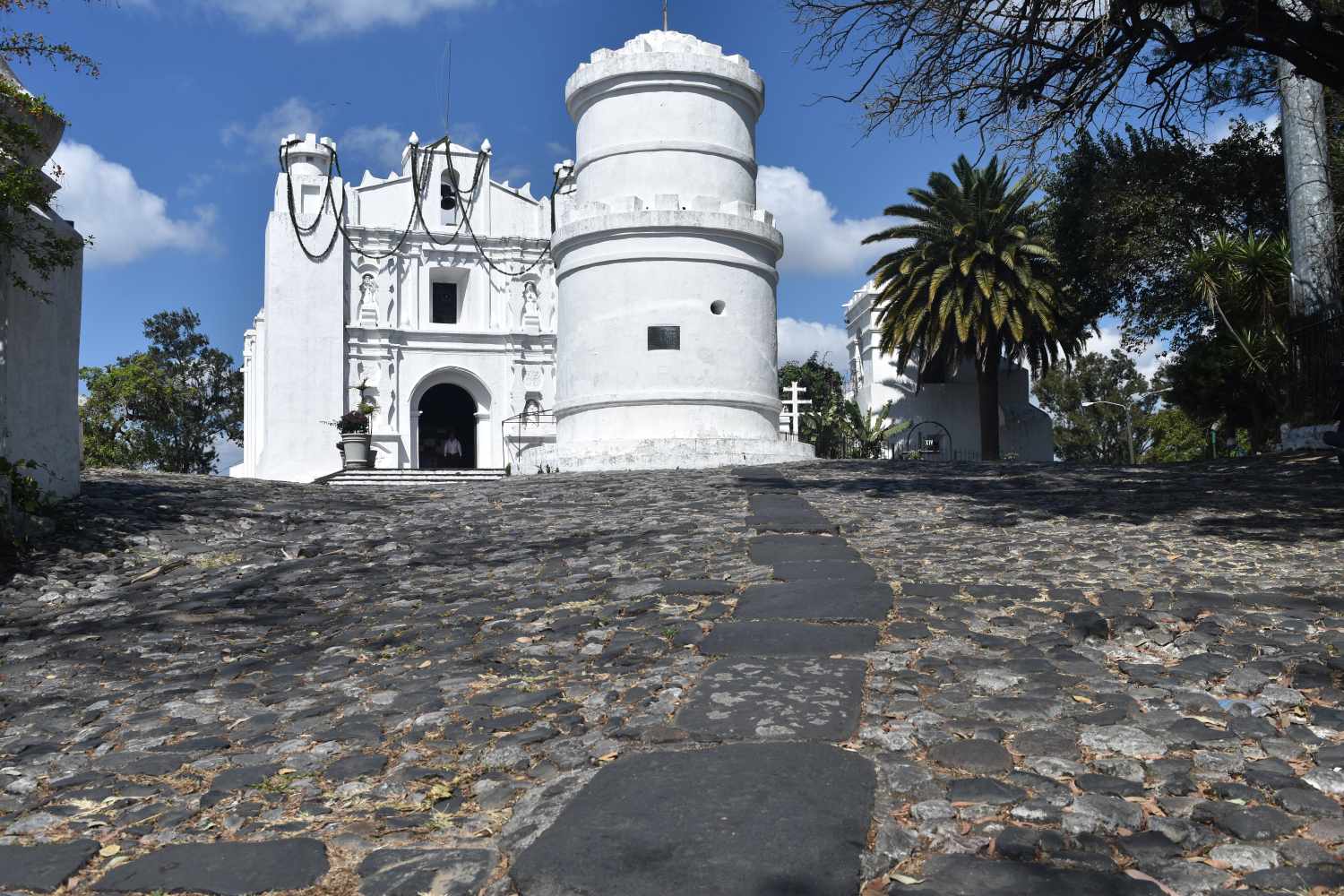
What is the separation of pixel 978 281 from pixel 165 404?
29058mm

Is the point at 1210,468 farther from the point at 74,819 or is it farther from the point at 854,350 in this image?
the point at 854,350

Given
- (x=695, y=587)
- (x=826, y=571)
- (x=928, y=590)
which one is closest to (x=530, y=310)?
(x=826, y=571)

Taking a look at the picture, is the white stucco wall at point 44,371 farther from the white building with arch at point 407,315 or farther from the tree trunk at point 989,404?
the tree trunk at point 989,404

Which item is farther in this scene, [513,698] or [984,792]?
[513,698]

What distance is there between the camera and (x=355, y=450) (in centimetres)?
2206

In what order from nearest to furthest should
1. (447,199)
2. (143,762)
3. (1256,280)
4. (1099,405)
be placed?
(143,762) → (1256,280) → (447,199) → (1099,405)

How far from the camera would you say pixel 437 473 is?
70.9 ft

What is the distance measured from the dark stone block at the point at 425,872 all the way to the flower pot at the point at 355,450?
781 inches

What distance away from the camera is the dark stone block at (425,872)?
2.75 meters

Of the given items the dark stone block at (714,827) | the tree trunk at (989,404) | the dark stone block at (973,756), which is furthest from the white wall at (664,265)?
the dark stone block at (714,827)

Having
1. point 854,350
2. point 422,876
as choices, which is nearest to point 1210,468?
point 422,876

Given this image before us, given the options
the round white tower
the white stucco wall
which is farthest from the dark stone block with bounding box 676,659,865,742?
the round white tower

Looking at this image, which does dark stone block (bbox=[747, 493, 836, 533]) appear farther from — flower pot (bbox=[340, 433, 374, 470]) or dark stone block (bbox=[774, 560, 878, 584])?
flower pot (bbox=[340, 433, 374, 470])

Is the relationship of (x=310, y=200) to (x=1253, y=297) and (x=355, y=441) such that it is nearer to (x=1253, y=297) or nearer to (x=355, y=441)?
(x=355, y=441)
